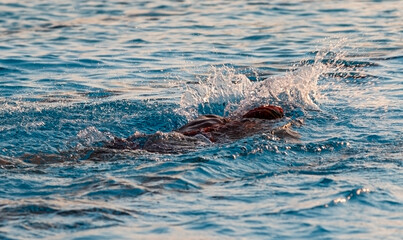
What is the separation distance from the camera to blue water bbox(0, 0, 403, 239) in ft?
18.2

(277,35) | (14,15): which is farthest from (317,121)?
(14,15)

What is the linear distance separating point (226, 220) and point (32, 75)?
737 cm

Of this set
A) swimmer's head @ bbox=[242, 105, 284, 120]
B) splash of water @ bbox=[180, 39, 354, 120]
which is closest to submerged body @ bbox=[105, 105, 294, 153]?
swimmer's head @ bbox=[242, 105, 284, 120]

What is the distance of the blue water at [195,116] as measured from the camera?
555 centimetres

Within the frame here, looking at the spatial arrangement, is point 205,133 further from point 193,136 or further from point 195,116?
point 195,116

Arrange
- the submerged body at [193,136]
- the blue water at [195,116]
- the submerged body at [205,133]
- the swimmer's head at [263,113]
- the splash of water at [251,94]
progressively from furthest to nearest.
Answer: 1. the splash of water at [251,94]
2. the swimmer's head at [263,113]
3. the submerged body at [205,133]
4. the submerged body at [193,136]
5. the blue water at [195,116]

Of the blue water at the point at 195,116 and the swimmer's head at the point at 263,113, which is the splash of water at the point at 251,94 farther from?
the swimmer's head at the point at 263,113

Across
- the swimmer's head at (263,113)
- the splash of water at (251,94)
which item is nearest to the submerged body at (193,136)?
the swimmer's head at (263,113)

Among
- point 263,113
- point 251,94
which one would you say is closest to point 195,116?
point 251,94

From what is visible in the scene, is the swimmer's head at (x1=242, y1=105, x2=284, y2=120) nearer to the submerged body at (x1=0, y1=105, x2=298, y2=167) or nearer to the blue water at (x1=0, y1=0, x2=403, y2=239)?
the submerged body at (x1=0, y1=105, x2=298, y2=167)

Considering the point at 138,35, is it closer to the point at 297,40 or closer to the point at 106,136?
the point at 297,40

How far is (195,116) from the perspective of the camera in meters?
9.42

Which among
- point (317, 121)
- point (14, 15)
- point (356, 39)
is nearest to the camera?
point (317, 121)

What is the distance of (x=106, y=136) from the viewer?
25.9 feet
